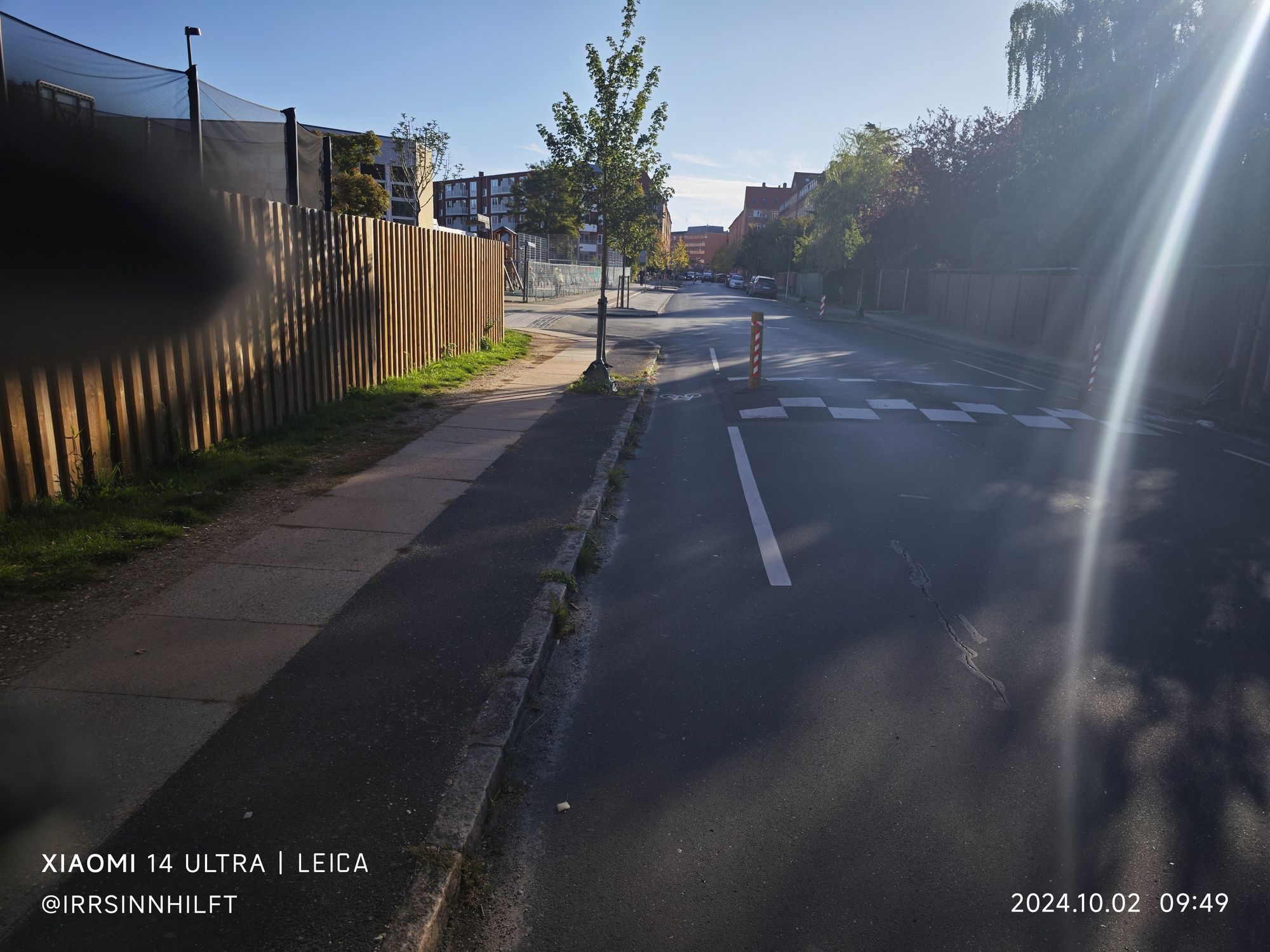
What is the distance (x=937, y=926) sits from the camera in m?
2.93

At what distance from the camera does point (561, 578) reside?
5.54 metres

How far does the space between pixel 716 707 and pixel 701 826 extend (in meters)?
0.91

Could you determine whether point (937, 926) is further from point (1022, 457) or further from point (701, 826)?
point (1022, 457)

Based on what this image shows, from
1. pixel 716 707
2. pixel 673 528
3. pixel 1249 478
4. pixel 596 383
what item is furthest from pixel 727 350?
pixel 716 707

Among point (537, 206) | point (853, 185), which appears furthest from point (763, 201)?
point (853, 185)

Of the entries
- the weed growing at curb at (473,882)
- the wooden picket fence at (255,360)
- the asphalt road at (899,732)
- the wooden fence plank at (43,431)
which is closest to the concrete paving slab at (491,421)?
the wooden picket fence at (255,360)

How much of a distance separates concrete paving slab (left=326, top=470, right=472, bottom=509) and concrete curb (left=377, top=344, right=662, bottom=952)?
201cm

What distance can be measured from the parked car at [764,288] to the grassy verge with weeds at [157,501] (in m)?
62.9

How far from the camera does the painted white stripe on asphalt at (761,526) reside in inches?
240

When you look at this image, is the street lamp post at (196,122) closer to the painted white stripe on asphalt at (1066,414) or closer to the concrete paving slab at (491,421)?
the concrete paving slab at (491,421)

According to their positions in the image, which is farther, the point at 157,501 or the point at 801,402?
the point at 801,402

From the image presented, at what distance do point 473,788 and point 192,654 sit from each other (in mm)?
1833

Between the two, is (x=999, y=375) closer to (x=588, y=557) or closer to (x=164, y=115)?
(x=588, y=557)

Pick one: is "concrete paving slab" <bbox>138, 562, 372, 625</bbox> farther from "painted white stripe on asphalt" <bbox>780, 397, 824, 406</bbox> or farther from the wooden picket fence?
"painted white stripe on asphalt" <bbox>780, 397, 824, 406</bbox>
